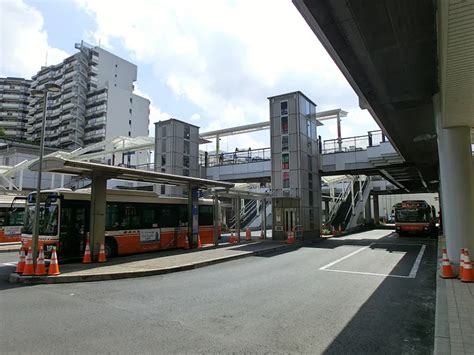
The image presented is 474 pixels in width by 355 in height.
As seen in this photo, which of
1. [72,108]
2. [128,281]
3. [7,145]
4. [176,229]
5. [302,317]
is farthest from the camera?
[72,108]

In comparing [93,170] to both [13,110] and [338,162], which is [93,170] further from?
[13,110]

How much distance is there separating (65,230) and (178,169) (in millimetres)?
15660

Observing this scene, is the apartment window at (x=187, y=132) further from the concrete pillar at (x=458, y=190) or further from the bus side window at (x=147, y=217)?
the concrete pillar at (x=458, y=190)

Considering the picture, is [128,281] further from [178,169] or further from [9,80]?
[9,80]

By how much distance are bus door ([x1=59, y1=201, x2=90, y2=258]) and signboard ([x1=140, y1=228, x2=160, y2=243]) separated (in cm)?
267

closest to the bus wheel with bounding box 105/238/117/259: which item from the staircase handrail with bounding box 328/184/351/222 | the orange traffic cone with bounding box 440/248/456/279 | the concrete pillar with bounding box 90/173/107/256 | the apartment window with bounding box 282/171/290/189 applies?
the concrete pillar with bounding box 90/173/107/256

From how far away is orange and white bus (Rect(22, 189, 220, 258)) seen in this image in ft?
42.1

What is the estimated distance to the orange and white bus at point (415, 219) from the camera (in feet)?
90.0

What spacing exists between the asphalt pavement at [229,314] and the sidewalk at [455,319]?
10.0 inches

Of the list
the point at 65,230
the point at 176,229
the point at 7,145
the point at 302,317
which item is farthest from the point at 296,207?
the point at 7,145

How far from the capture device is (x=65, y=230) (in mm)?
13055

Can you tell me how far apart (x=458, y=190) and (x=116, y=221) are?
12845 millimetres

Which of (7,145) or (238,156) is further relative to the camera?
(7,145)

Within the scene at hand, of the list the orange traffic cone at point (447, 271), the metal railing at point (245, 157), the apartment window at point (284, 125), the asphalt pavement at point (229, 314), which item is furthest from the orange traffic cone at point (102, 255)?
the metal railing at point (245, 157)
